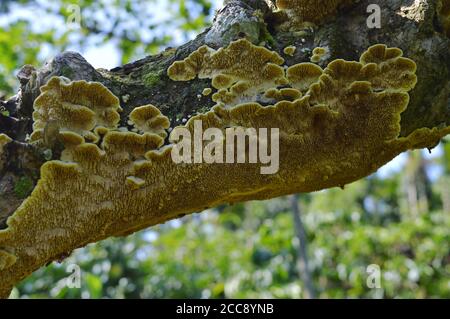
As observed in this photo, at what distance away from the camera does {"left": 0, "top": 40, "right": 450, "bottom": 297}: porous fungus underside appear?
1749 millimetres

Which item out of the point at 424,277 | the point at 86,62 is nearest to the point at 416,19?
the point at 86,62

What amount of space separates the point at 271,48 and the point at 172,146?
56cm

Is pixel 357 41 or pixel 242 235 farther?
pixel 242 235

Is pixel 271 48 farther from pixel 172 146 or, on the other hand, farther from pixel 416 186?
pixel 416 186

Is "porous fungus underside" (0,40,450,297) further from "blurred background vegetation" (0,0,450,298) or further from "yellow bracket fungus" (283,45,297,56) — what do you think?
"blurred background vegetation" (0,0,450,298)

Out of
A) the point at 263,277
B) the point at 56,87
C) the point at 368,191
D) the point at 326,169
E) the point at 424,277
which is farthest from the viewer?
the point at 368,191

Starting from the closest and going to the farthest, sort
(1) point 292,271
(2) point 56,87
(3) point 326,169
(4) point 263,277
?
(2) point 56,87
(3) point 326,169
(4) point 263,277
(1) point 292,271

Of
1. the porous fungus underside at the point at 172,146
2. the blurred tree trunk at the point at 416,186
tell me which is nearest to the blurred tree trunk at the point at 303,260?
the porous fungus underside at the point at 172,146

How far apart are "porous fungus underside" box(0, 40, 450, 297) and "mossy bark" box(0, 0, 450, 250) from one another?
0.20 ft

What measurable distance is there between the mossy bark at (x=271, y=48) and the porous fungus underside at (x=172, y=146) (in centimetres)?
6

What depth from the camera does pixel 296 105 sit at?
1862 mm
